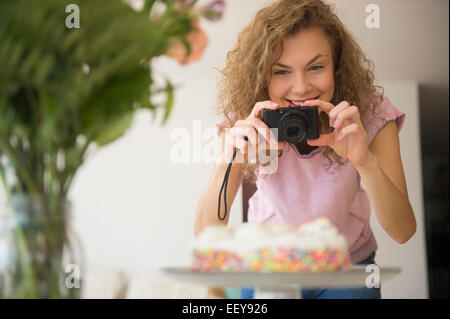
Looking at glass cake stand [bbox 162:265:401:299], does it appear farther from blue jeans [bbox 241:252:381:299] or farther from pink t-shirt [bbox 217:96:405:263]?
pink t-shirt [bbox 217:96:405:263]

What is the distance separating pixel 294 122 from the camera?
0.72 meters

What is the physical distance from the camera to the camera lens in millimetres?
713

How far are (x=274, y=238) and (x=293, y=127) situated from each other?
0.29 m

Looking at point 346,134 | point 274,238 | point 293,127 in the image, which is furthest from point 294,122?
point 274,238

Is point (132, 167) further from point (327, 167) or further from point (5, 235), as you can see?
point (5, 235)

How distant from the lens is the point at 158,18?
0.45m

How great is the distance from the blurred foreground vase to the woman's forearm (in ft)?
1.93

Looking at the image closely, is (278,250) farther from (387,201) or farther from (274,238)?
(387,201)

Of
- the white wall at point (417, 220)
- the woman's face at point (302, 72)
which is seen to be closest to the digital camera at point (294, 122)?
the woman's face at point (302, 72)

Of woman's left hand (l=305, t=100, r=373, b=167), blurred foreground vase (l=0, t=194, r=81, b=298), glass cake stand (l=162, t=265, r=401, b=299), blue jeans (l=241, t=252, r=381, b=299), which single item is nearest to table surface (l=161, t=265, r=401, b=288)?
glass cake stand (l=162, t=265, r=401, b=299)

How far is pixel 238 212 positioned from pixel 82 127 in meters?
0.49

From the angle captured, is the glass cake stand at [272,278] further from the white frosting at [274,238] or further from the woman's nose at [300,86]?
the woman's nose at [300,86]

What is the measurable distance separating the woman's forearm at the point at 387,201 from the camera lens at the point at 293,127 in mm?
177

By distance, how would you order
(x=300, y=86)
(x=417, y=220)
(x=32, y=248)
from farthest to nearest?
(x=417, y=220) → (x=300, y=86) → (x=32, y=248)
